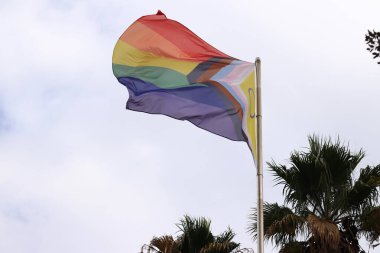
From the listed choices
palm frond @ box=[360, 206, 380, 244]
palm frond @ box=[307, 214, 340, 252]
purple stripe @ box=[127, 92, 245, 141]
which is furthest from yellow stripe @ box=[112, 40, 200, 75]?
palm frond @ box=[360, 206, 380, 244]

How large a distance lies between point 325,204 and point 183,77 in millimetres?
4127

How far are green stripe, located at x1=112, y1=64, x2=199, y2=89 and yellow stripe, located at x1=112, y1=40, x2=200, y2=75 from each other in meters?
0.07

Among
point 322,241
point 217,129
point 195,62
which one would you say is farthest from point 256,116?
point 322,241

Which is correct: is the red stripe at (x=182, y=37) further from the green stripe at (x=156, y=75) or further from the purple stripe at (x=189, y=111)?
the purple stripe at (x=189, y=111)

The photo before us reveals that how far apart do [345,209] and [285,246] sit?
1320 millimetres

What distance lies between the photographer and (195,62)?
1538 cm

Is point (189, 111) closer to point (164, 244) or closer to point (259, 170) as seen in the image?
point (259, 170)

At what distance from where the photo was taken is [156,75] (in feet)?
50.5

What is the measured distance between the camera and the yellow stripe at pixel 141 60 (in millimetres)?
15383

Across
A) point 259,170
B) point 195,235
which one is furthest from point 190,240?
point 259,170

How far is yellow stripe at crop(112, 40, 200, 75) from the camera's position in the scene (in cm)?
1538

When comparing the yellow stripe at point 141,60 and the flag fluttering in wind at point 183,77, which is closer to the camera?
the flag fluttering in wind at point 183,77

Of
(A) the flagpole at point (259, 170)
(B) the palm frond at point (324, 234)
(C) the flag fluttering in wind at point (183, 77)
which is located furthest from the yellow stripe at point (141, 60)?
(B) the palm frond at point (324, 234)

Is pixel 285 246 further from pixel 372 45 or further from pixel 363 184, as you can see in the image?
pixel 372 45
